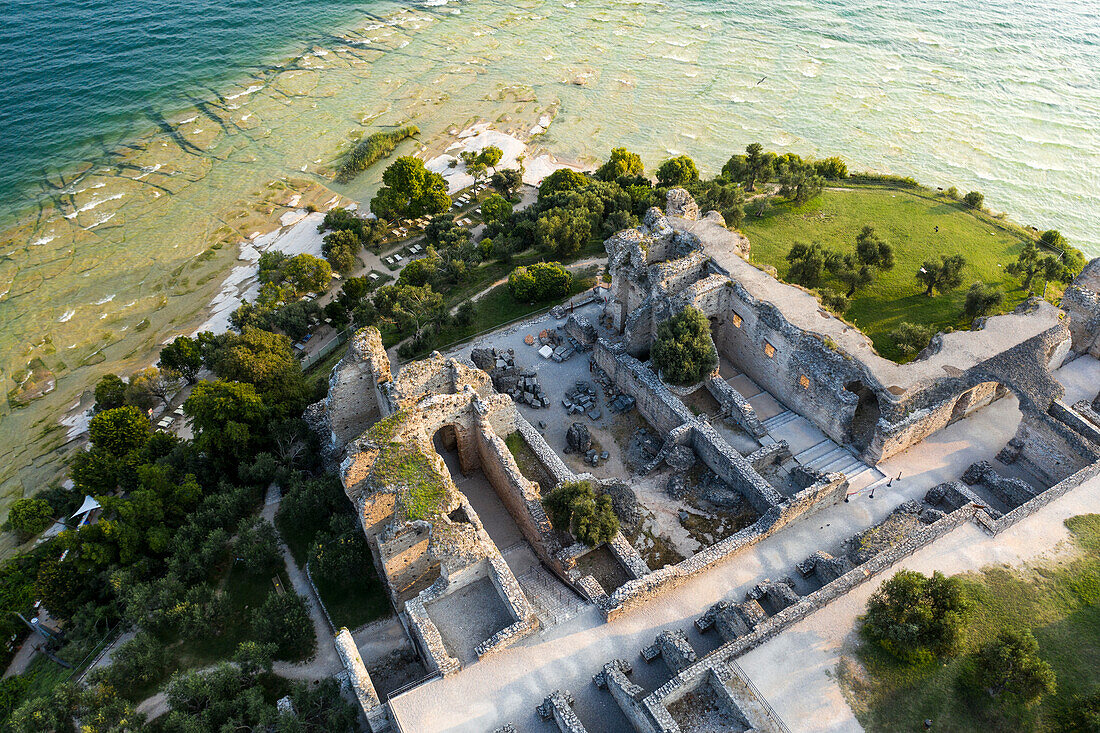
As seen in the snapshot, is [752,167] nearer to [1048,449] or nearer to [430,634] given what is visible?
[1048,449]

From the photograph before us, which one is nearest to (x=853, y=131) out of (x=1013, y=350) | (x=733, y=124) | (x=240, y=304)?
(x=733, y=124)

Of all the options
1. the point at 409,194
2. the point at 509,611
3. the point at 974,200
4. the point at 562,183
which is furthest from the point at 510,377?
the point at 974,200

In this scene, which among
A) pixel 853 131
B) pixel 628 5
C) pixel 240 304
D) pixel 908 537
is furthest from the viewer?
pixel 628 5

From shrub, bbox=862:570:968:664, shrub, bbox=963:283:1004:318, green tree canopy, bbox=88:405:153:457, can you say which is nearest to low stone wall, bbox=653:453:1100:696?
shrub, bbox=862:570:968:664

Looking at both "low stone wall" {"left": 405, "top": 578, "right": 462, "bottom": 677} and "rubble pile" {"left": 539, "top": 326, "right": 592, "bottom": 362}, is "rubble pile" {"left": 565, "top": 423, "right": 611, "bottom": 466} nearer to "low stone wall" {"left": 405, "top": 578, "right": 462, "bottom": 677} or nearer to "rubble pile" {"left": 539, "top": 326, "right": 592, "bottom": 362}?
"rubble pile" {"left": 539, "top": 326, "right": 592, "bottom": 362}

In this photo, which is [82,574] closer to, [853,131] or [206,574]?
[206,574]

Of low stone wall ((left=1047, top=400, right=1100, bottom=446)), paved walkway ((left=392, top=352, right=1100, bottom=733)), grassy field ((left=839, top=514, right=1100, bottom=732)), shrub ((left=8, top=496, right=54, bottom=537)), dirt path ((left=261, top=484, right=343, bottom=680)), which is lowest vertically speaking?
shrub ((left=8, top=496, right=54, bottom=537))
